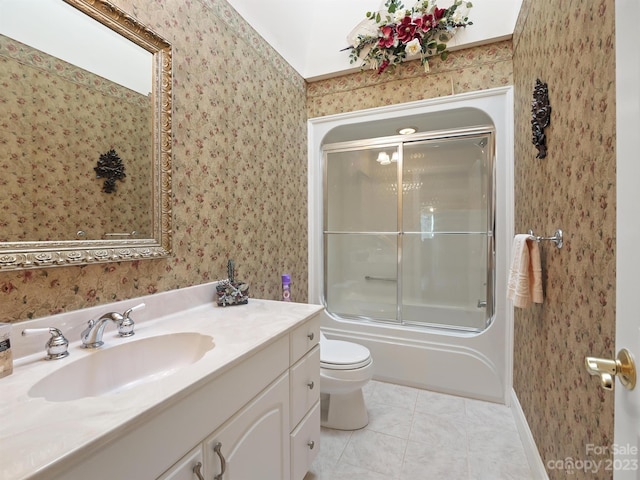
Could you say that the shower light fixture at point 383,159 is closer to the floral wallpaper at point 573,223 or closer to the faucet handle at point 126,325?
the floral wallpaper at point 573,223

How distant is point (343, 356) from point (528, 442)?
105cm

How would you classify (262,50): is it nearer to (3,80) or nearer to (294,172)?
(294,172)

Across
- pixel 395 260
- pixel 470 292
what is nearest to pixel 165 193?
pixel 395 260

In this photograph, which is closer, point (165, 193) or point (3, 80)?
point (3, 80)

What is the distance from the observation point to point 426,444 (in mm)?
1715

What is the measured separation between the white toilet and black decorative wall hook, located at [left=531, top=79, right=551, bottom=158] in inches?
55.5

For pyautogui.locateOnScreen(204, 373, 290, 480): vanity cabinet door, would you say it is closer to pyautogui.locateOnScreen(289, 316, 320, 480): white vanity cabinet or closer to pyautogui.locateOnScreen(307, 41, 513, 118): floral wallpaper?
pyautogui.locateOnScreen(289, 316, 320, 480): white vanity cabinet

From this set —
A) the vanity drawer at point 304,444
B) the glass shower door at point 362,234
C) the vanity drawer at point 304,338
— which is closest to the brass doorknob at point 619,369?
the vanity drawer at point 304,338

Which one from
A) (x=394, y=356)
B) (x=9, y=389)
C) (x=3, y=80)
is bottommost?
(x=394, y=356)

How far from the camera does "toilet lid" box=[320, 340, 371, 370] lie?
175cm

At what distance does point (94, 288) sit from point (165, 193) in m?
0.46

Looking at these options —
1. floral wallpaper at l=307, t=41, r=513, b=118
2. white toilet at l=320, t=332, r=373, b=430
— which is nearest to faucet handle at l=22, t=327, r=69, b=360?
white toilet at l=320, t=332, r=373, b=430

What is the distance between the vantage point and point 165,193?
51.3 inches

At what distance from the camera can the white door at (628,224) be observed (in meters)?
0.46
